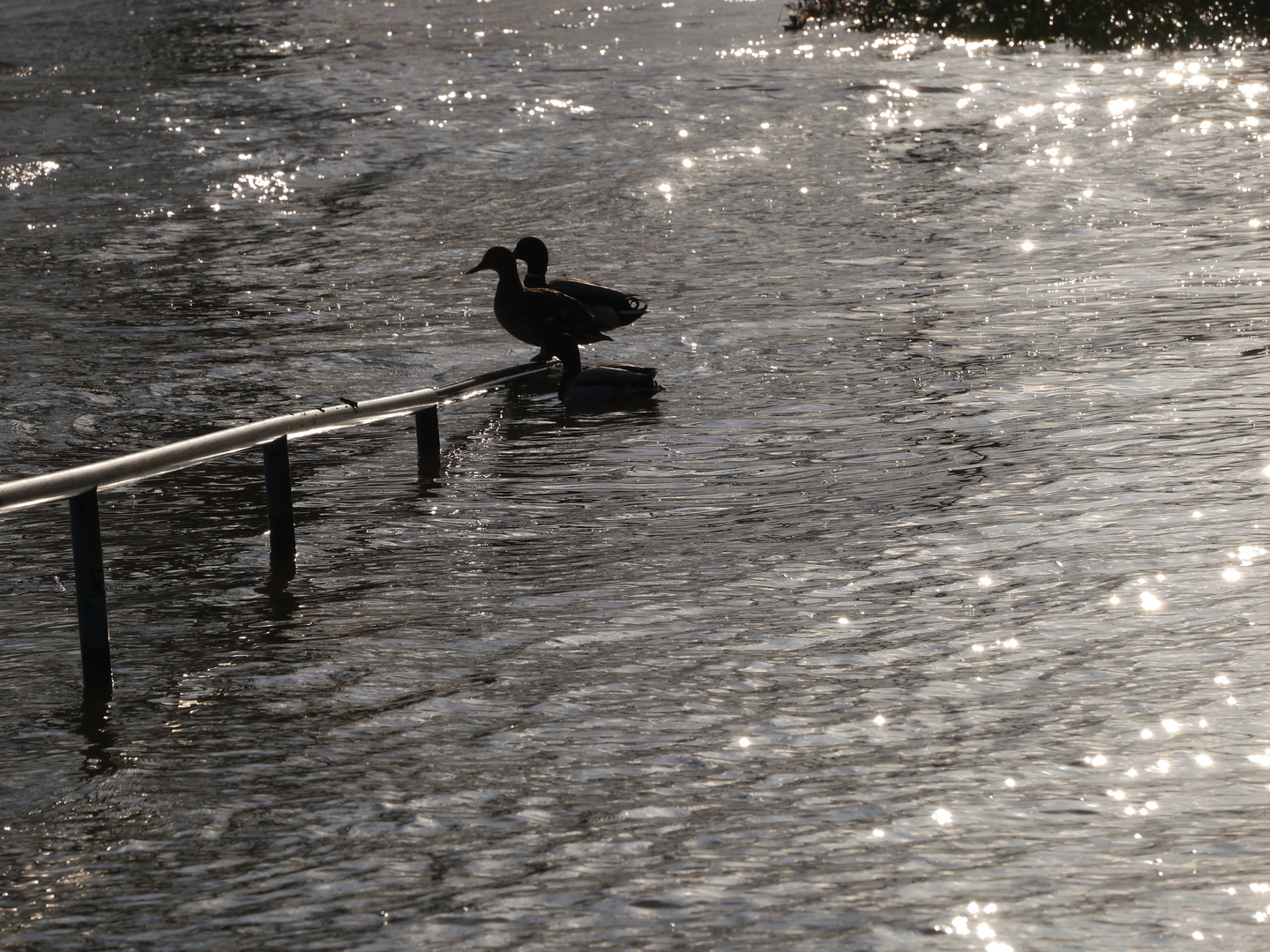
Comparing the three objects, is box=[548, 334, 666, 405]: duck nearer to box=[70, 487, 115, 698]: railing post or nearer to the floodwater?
the floodwater

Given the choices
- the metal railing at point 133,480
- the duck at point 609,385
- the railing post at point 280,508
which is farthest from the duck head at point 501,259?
the railing post at point 280,508

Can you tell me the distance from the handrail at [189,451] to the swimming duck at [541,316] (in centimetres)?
252

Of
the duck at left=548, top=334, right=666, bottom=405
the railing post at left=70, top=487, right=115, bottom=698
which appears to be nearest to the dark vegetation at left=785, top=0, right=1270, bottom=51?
the duck at left=548, top=334, right=666, bottom=405

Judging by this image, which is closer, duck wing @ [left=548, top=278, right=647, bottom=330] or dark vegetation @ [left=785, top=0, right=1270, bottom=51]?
duck wing @ [left=548, top=278, right=647, bottom=330]

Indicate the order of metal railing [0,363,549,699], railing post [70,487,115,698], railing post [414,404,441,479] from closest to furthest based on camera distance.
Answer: metal railing [0,363,549,699]
railing post [70,487,115,698]
railing post [414,404,441,479]

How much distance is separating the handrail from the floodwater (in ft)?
1.80

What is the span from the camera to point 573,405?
33.5ft

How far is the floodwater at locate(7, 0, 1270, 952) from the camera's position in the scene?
14.6 feet

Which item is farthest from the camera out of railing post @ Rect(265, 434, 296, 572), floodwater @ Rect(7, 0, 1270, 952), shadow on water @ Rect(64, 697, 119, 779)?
railing post @ Rect(265, 434, 296, 572)

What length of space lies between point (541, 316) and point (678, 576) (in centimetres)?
466

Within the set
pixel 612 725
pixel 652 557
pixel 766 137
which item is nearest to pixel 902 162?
pixel 766 137

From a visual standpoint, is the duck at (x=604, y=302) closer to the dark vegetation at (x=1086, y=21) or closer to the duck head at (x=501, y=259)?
the duck head at (x=501, y=259)

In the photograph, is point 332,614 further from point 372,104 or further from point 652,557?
point 372,104

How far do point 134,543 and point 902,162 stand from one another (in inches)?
465
